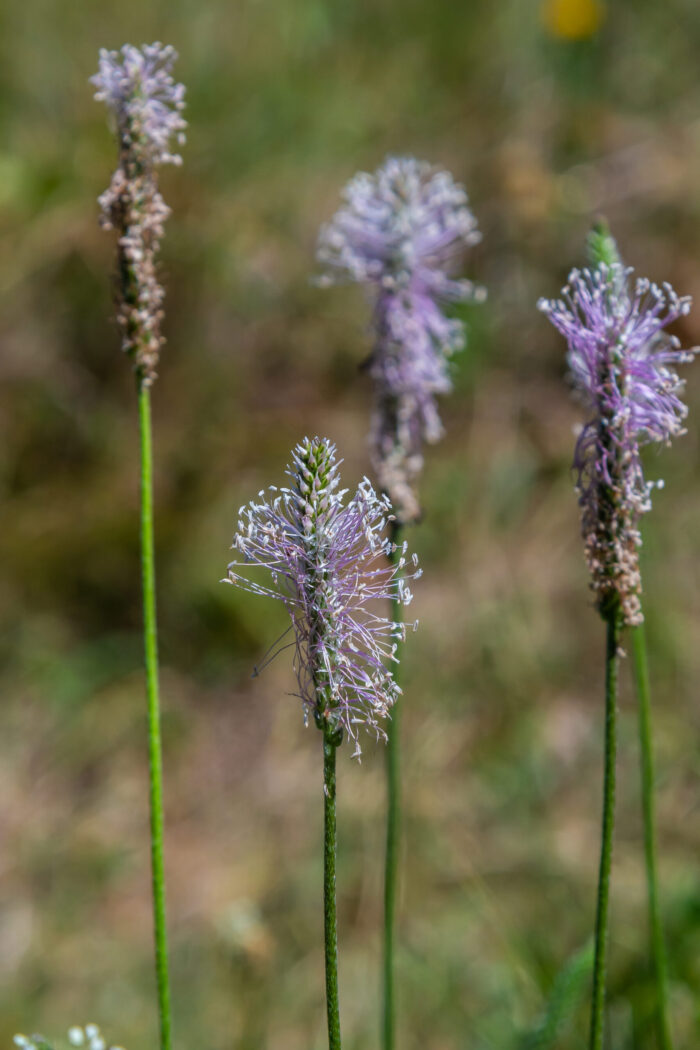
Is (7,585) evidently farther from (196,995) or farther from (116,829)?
(196,995)

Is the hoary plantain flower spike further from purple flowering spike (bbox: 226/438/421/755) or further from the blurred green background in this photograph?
the blurred green background

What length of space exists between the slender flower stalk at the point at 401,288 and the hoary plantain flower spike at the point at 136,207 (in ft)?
2.32

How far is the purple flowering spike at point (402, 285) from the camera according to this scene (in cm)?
226

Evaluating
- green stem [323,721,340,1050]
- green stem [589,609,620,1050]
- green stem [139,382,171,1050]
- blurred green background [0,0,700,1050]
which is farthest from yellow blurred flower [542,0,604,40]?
green stem [323,721,340,1050]

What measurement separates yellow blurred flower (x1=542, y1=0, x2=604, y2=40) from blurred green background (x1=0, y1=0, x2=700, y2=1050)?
29mm

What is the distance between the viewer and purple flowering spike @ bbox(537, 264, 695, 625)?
1.38 meters

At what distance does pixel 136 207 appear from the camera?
1.57 m

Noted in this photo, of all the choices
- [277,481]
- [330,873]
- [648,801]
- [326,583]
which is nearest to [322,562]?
[326,583]

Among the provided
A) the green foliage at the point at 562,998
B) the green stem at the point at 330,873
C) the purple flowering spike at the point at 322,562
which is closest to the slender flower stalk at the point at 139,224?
the purple flowering spike at the point at 322,562

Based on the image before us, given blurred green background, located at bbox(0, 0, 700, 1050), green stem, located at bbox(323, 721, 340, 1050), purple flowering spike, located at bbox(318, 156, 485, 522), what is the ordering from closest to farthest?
green stem, located at bbox(323, 721, 340, 1050) → purple flowering spike, located at bbox(318, 156, 485, 522) → blurred green background, located at bbox(0, 0, 700, 1050)

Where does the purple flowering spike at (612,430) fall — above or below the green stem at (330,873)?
above

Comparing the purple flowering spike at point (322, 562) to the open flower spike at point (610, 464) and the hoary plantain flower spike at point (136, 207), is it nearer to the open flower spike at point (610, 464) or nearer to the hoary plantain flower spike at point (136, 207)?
the open flower spike at point (610, 464)

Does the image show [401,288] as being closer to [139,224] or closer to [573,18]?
[139,224]

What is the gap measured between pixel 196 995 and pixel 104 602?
2083 mm
